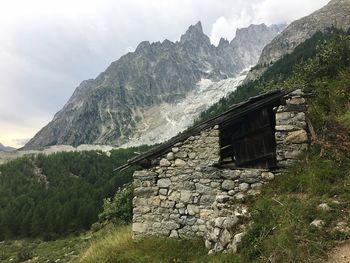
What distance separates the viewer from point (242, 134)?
12727 mm

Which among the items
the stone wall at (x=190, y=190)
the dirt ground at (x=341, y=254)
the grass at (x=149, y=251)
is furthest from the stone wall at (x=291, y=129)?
the dirt ground at (x=341, y=254)

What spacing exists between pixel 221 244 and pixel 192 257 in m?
1.46

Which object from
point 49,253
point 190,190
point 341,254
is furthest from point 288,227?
point 49,253

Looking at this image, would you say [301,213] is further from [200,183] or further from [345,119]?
[345,119]

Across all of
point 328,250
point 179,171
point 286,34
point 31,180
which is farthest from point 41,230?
point 286,34

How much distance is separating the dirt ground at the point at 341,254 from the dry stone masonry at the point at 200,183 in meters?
3.22

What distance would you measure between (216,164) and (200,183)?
77 centimetres

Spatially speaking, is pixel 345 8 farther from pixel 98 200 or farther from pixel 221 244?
pixel 221 244

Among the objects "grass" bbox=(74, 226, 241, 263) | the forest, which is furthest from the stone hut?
the forest

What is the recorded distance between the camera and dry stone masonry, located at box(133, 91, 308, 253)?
10998mm

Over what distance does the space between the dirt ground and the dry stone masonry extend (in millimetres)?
3219

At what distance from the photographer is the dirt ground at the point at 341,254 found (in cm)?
668

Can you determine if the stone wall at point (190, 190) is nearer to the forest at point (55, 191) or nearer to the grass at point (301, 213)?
the grass at point (301, 213)

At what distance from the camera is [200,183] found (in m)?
11.8
